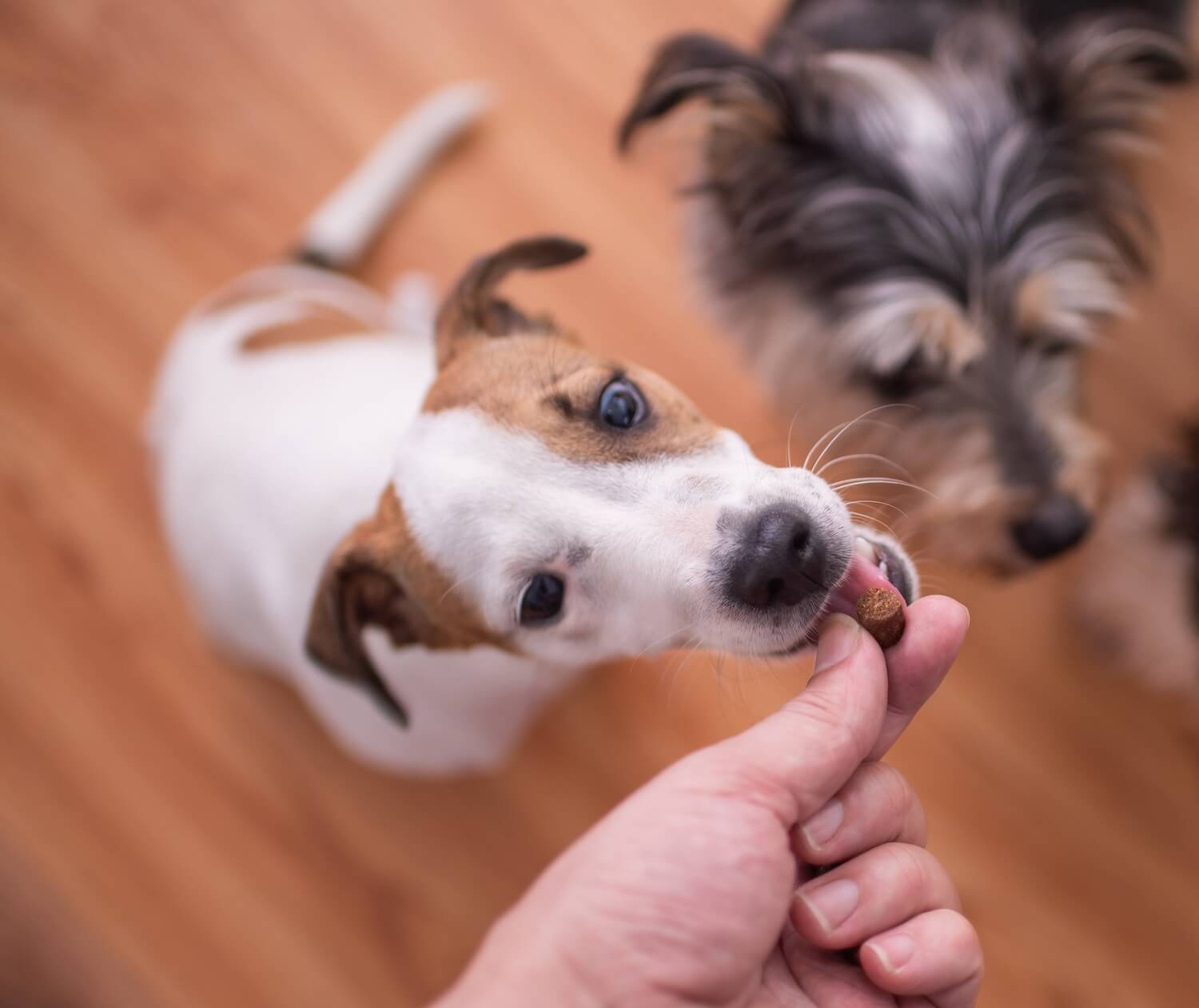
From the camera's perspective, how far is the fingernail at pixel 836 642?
3.38 feet

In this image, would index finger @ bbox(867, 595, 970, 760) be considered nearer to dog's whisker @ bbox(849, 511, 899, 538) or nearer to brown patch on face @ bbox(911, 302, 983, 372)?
dog's whisker @ bbox(849, 511, 899, 538)

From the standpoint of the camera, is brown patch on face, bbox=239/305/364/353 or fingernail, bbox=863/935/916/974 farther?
brown patch on face, bbox=239/305/364/353

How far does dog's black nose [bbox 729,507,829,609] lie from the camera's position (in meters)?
1.05

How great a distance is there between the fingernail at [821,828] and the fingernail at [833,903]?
60mm

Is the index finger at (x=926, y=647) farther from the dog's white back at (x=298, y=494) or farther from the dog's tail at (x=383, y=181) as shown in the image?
the dog's tail at (x=383, y=181)

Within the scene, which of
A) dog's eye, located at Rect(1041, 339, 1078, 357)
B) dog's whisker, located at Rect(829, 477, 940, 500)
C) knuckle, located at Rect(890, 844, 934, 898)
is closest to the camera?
knuckle, located at Rect(890, 844, 934, 898)

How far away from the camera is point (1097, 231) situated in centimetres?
167

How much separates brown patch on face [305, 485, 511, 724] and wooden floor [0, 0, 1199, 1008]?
0.81 m

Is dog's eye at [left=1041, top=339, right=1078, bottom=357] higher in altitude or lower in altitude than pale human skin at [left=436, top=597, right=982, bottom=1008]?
lower

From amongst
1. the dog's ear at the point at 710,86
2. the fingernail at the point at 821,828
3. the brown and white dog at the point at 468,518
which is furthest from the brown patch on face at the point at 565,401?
the dog's ear at the point at 710,86

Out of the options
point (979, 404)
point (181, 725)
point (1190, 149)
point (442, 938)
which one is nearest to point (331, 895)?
point (442, 938)

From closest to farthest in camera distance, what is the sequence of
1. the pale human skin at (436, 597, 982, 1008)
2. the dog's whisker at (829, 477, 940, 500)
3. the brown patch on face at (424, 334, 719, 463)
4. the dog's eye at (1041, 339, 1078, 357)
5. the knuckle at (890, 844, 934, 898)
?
the pale human skin at (436, 597, 982, 1008), the knuckle at (890, 844, 934, 898), the brown patch on face at (424, 334, 719, 463), the dog's whisker at (829, 477, 940, 500), the dog's eye at (1041, 339, 1078, 357)

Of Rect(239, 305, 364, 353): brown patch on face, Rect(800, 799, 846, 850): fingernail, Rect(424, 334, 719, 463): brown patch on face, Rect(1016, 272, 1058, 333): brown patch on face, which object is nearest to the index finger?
Rect(800, 799, 846, 850): fingernail

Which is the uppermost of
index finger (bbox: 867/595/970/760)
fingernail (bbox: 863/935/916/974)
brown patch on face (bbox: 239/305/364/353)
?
brown patch on face (bbox: 239/305/364/353)
